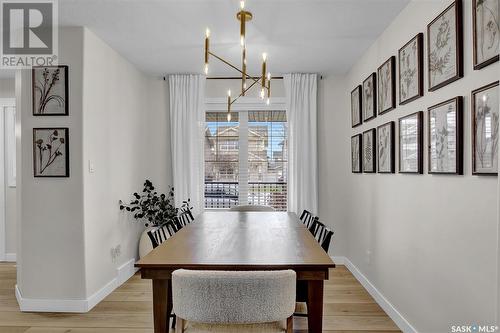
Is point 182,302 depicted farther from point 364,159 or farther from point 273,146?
point 273,146

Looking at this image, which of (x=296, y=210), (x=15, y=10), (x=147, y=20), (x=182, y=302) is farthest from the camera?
(x=296, y=210)

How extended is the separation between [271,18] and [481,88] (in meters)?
1.82

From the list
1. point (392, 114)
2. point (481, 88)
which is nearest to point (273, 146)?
point (392, 114)

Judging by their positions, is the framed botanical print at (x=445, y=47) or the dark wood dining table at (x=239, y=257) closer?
the dark wood dining table at (x=239, y=257)

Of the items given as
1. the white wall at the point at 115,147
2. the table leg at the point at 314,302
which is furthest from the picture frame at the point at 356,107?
the table leg at the point at 314,302

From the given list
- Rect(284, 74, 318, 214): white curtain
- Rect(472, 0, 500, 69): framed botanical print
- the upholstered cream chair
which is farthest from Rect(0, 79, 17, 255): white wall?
Rect(472, 0, 500, 69): framed botanical print

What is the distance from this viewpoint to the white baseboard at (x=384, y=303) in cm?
285

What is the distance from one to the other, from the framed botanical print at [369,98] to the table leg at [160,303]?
2.63m

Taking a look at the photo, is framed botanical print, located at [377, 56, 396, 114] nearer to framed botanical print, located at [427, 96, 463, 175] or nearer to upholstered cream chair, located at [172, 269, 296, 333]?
framed botanical print, located at [427, 96, 463, 175]

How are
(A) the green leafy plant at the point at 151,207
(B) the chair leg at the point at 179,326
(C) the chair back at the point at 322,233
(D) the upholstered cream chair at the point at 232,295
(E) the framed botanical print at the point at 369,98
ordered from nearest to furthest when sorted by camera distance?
(D) the upholstered cream chair at the point at 232,295 → (B) the chair leg at the point at 179,326 → (C) the chair back at the point at 322,233 → (E) the framed botanical print at the point at 369,98 → (A) the green leafy plant at the point at 151,207

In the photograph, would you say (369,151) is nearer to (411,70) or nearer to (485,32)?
(411,70)

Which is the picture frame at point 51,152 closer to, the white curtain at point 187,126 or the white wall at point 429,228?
the white curtain at point 187,126

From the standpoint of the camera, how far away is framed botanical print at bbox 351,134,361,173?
13.8 feet

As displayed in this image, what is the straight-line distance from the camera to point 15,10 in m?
2.99
